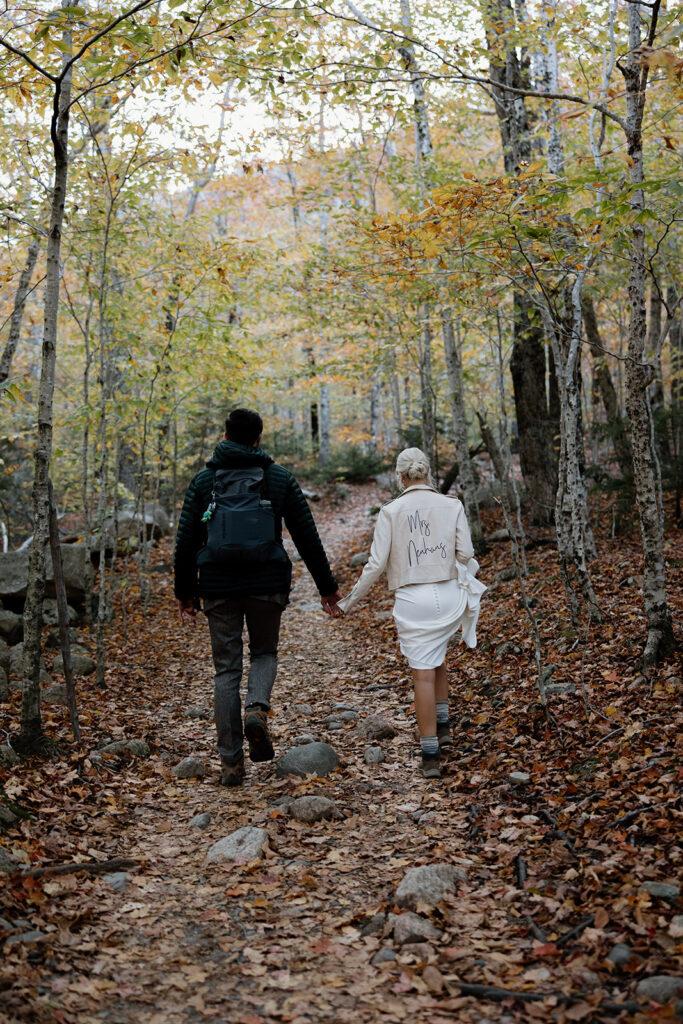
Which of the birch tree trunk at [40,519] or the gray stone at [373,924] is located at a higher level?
the birch tree trunk at [40,519]

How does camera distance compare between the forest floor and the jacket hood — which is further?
the jacket hood

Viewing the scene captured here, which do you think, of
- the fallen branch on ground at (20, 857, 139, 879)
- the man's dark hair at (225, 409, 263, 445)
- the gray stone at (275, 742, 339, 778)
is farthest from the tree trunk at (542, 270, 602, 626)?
the fallen branch on ground at (20, 857, 139, 879)

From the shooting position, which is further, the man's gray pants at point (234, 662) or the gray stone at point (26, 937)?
the man's gray pants at point (234, 662)

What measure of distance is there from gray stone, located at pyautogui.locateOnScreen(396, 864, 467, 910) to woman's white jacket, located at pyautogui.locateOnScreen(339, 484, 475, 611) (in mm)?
1912

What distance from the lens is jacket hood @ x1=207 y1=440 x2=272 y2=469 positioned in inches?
184

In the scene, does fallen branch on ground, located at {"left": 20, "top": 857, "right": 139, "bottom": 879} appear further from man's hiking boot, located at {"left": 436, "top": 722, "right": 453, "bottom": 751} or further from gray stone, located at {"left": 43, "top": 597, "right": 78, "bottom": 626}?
gray stone, located at {"left": 43, "top": 597, "right": 78, "bottom": 626}

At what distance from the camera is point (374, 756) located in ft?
16.7

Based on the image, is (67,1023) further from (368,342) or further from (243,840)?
(368,342)

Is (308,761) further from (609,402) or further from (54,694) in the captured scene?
(609,402)

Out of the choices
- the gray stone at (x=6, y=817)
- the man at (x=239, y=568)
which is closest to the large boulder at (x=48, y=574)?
the man at (x=239, y=568)

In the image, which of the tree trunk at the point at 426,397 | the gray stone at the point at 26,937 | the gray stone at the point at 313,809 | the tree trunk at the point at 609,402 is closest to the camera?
the gray stone at the point at 26,937

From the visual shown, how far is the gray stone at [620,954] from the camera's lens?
2410 millimetres

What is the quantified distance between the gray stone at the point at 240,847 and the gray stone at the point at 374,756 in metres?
1.31

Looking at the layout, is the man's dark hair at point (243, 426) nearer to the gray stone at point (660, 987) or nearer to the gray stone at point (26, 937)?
the gray stone at point (26, 937)
